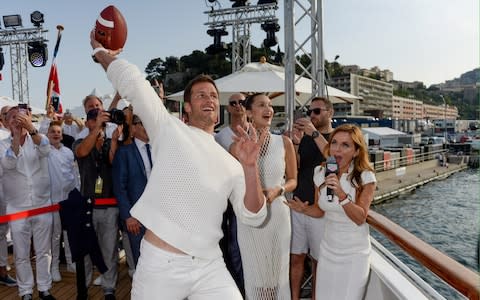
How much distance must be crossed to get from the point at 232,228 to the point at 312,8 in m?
4.55

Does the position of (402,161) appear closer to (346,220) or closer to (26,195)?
(346,220)

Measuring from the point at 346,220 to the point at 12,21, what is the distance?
23.5m

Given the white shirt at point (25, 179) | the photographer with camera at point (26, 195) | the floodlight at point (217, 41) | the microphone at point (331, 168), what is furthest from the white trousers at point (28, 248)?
the floodlight at point (217, 41)

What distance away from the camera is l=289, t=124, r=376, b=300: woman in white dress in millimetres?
2365

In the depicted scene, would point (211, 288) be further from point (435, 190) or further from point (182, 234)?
point (435, 190)

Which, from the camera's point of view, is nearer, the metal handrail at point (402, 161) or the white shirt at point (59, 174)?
the white shirt at point (59, 174)

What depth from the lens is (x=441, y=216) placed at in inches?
925

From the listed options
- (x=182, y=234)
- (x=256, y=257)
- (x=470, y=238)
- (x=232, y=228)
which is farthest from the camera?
(x=470, y=238)

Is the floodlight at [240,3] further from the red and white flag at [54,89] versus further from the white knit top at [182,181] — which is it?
the white knit top at [182,181]

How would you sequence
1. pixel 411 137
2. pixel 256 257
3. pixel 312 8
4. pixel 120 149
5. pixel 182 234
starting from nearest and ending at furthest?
Answer: pixel 182 234
pixel 256 257
pixel 120 149
pixel 312 8
pixel 411 137

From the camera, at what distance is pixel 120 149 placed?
325cm

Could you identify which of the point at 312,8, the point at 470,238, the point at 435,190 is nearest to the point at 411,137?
the point at 435,190

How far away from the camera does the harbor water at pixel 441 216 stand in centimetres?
1741

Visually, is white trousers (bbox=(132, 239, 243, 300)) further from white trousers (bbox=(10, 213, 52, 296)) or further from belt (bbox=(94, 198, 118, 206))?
white trousers (bbox=(10, 213, 52, 296))
